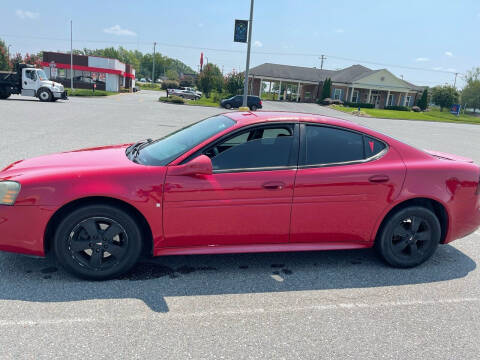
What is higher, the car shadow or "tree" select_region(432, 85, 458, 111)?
"tree" select_region(432, 85, 458, 111)

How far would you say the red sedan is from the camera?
3.26 metres

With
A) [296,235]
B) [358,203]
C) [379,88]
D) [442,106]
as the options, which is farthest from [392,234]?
[442,106]

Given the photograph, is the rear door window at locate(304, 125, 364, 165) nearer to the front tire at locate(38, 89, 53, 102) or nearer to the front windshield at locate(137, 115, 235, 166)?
the front windshield at locate(137, 115, 235, 166)

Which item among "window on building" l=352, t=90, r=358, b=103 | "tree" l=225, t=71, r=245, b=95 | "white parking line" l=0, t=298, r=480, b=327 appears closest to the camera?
"white parking line" l=0, t=298, r=480, b=327

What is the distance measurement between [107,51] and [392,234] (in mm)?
150273

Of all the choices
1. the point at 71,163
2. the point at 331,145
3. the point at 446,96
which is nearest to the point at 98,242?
the point at 71,163

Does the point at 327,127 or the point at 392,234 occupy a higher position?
the point at 327,127

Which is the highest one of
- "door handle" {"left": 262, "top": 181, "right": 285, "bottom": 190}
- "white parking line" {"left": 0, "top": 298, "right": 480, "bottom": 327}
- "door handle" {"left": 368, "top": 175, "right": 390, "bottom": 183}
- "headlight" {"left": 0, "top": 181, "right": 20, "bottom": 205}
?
"door handle" {"left": 368, "top": 175, "right": 390, "bottom": 183}

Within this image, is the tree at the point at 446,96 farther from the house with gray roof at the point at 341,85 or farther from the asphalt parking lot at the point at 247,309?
the asphalt parking lot at the point at 247,309

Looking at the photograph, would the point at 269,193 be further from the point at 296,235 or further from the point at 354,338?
the point at 354,338

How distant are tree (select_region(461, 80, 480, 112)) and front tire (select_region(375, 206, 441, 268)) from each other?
87425 millimetres

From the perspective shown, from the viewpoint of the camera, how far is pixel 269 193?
3.49m

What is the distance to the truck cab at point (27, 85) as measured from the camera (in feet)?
88.4

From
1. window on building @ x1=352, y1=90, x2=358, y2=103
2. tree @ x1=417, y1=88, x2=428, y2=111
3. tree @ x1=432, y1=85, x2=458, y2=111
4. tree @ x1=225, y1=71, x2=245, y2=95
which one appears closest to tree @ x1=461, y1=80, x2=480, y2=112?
tree @ x1=432, y1=85, x2=458, y2=111
